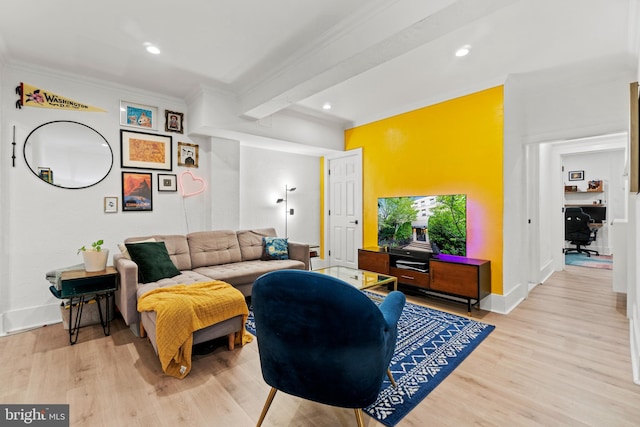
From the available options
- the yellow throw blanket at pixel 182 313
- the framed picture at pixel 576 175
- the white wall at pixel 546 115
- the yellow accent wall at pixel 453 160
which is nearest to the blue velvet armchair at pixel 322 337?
the yellow throw blanket at pixel 182 313

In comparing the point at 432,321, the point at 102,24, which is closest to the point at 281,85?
the point at 102,24

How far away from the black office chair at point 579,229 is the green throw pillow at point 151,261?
841cm

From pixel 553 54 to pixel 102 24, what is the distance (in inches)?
159

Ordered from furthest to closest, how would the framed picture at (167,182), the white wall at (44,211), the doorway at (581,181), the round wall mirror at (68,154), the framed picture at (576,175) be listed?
the framed picture at (576,175), the doorway at (581,181), the framed picture at (167,182), the round wall mirror at (68,154), the white wall at (44,211)

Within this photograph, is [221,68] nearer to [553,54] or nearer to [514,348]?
[553,54]

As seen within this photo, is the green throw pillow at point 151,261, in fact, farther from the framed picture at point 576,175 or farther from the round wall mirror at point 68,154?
the framed picture at point 576,175

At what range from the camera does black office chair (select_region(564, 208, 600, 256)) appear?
269 inches

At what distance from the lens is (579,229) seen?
6.93 m

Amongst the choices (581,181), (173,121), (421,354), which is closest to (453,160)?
(421,354)

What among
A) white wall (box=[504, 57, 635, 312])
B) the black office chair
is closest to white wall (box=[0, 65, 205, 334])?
white wall (box=[504, 57, 635, 312])

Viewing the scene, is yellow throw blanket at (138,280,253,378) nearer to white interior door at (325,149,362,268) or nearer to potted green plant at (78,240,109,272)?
potted green plant at (78,240,109,272)

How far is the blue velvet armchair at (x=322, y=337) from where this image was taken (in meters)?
1.27

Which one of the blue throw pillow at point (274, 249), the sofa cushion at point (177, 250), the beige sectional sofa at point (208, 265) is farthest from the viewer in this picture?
the blue throw pillow at point (274, 249)

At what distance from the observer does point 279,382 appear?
1498 millimetres
